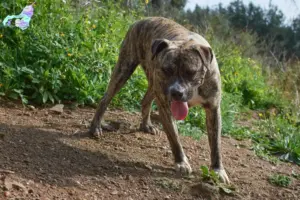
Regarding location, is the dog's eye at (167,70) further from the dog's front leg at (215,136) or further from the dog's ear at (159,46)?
the dog's front leg at (215,136)

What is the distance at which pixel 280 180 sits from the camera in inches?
187

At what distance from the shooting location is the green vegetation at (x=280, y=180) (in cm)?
473

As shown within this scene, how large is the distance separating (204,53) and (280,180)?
151 centimetres

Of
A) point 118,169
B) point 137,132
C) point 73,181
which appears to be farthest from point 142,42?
point 73,181

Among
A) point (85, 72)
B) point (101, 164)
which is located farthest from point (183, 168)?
point (85, 72)

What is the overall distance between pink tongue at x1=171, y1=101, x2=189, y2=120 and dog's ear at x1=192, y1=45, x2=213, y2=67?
405mm

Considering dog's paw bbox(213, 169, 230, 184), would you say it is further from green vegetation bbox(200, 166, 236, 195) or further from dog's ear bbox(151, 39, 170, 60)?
dog's ear bbox(151, 39, 170, 60)

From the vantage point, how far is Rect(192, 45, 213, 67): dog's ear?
4.23m

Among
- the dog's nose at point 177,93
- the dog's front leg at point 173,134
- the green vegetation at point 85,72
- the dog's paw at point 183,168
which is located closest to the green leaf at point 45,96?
the green vegetation at point 85,72

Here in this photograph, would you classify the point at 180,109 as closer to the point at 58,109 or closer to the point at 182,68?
the point at 182,68

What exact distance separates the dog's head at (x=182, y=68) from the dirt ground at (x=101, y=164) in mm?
775

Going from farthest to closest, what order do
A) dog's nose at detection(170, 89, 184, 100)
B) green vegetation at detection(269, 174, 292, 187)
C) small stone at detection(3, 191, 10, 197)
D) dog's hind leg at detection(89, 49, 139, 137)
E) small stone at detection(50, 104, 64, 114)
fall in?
small stone at detection(50, 104, 64, 114) → dog's hind leg at detection(89, 49, 139, 137) → green vegetation at detection(269, 174, 292, 187) → dog's nose at detection(170, 89, 184, 100) → small stone at detection(3, 191, 10, 197)

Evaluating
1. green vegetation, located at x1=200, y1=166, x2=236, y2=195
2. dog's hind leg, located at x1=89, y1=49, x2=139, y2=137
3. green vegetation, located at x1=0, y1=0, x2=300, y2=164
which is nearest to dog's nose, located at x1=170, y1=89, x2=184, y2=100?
green vegetation, located at x1=200, y1=166, x2=236, y2=195

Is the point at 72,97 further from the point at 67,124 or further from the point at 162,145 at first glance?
the point at 162,145
